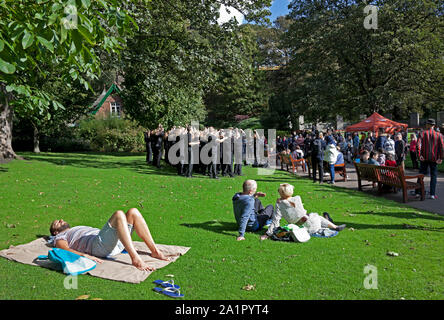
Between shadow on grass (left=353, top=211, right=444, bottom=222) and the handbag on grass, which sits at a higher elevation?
the handbag on grass

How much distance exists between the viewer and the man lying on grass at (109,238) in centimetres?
506

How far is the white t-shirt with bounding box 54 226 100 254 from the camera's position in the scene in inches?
213

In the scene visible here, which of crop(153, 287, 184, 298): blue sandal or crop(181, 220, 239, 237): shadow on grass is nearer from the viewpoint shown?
crop(153, 287, 184, 298): blue sandal

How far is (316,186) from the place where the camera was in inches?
531

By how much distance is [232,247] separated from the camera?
6109 mm

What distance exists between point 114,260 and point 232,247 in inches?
73.6

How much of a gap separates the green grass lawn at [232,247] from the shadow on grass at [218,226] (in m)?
0.02

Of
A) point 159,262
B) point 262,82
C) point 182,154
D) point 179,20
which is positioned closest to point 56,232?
point 159,262

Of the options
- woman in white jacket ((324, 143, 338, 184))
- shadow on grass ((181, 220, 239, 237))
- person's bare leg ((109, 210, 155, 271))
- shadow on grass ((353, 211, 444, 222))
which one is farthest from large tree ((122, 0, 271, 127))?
person's bare leg ((109, 210, 155, 271))

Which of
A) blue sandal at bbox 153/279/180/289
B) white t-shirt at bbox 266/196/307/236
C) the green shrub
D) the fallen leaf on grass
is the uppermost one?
the green shrub

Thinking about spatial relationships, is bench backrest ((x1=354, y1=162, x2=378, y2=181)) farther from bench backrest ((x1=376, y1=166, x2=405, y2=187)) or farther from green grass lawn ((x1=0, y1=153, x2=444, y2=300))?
green grass lawn ((x1=0, y1=153, x2=444, y2=300))

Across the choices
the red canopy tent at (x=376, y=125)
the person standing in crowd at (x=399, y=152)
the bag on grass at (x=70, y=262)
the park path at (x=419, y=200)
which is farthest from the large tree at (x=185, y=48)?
the bag on grass at (x=70, y=262)

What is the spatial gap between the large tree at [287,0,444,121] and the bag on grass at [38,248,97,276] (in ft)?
95.4
